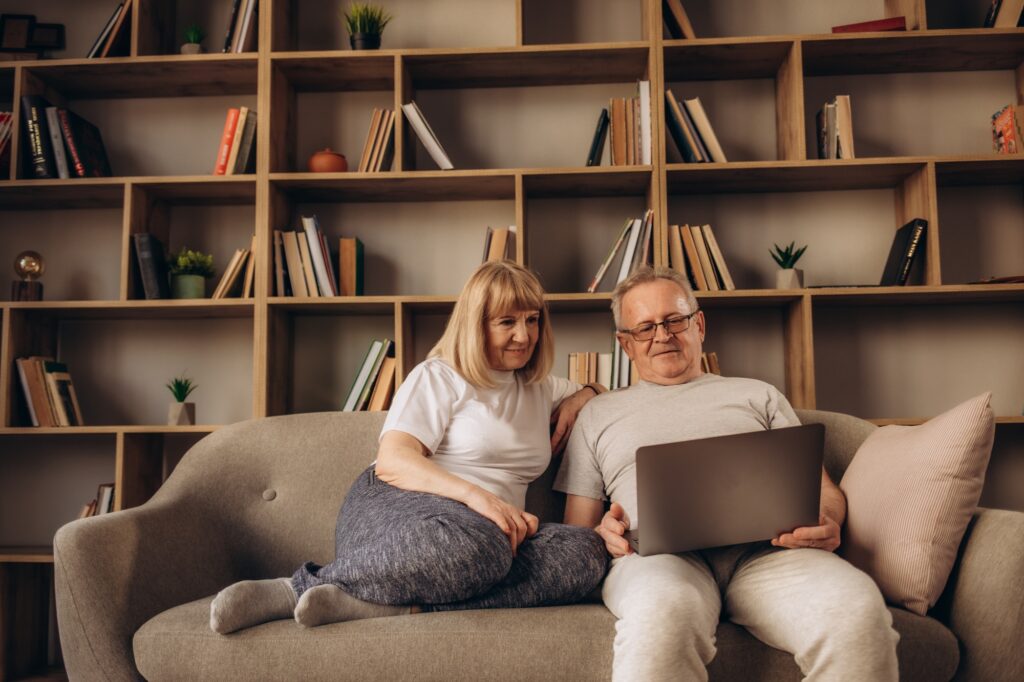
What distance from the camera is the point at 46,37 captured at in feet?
9.67

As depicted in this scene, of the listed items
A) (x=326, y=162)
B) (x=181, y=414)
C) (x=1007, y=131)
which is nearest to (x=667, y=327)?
(x=326, y=162)

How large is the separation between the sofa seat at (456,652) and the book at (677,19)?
1.94m

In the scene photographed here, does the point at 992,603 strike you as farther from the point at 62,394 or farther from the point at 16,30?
the point at 16,30

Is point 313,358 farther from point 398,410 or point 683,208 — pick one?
point 683,208

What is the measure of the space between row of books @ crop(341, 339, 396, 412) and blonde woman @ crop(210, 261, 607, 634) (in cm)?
78

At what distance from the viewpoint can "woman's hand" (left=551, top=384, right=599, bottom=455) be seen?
1938 millimetres

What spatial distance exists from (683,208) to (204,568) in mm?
1944

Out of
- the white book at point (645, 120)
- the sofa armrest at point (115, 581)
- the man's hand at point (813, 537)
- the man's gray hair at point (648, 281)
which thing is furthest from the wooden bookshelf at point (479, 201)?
the man's hand at point (813, 537)

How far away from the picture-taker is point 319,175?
8.64 feet

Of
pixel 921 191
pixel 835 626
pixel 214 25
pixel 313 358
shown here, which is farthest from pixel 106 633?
pixel 921 191

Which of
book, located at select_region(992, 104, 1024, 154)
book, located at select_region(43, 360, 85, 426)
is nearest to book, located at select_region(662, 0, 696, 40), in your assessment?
book, located at select_region(992, 104, 1024, 154)

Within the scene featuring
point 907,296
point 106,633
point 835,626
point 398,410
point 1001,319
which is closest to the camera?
point 835,626

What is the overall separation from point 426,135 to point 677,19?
0.90 meters

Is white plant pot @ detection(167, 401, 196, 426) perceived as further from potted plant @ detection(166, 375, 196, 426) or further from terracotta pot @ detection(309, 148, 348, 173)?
terracotta pot @ detection(309, 148, 348, 173)
